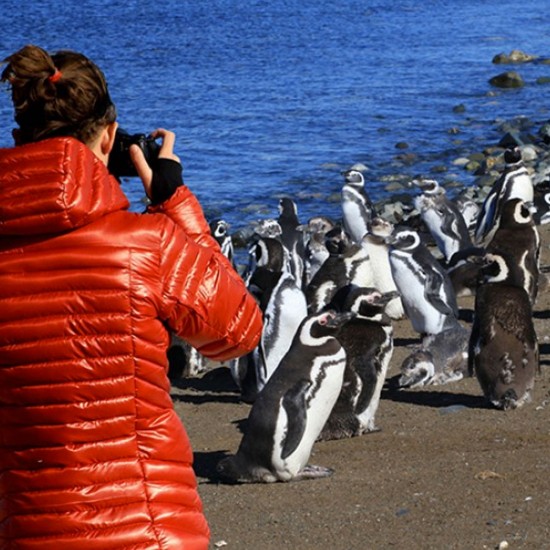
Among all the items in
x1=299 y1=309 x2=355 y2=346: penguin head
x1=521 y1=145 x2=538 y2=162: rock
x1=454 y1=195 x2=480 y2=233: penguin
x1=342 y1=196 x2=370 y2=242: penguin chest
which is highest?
x1=299 y1=309 x2=355 y2=346: penguin head

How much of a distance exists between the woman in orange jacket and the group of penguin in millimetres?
4098

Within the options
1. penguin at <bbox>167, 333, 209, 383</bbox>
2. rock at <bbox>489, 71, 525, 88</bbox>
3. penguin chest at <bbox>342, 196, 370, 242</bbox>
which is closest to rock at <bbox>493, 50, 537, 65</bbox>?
rock at <bbox>489, 71, 525, 88</bbox>

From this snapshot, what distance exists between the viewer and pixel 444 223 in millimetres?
13586

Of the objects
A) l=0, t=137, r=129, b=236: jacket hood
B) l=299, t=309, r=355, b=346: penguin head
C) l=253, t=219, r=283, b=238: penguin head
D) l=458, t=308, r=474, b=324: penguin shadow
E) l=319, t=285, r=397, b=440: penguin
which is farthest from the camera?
l=253, t=219, r=283, b=238: penguin head

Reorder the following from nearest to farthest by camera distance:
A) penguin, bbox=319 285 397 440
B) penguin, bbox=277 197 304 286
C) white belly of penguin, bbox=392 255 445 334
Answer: penguin, bbox=319 285 397 440 < white belly of penguin, bbox=392 255 445 334 < penguin, bbox=277 197 304 286

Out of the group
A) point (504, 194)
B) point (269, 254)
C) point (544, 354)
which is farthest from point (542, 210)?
point (544, 354)

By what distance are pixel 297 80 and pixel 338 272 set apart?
2143 cm

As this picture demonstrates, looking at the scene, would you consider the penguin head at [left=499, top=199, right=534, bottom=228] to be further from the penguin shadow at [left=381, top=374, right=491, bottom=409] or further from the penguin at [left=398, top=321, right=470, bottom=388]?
the penguin shadow at [left=381, top=374, right=491, bottom=409]

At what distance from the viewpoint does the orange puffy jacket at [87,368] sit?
2.79 metres

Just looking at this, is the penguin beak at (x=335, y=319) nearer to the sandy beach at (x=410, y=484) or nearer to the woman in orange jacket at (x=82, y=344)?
the sandy beach at (x=410, y=484)

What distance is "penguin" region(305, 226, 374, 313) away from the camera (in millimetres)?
10188

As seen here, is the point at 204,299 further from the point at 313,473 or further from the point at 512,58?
the point at 512,58

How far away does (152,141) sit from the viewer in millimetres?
3092

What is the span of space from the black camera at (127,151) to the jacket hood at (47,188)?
0.27 metres
